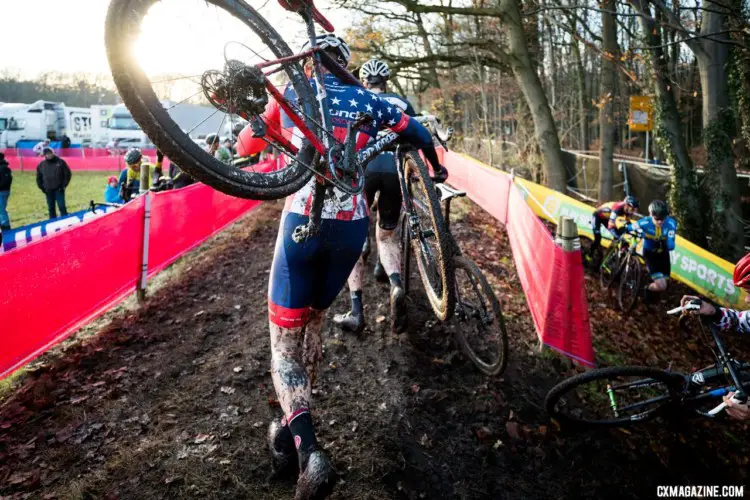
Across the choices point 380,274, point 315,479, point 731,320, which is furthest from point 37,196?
point 731,320

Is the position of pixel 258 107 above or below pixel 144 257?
above

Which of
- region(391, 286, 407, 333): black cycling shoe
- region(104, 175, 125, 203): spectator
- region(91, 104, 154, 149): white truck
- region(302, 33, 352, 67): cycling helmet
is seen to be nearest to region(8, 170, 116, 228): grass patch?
region(104, 175, 125, 203): spectator

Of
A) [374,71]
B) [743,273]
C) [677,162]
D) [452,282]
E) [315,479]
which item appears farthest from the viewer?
[677,162]

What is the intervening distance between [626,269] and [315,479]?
272 inches

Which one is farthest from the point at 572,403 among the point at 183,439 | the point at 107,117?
the point at 107,117

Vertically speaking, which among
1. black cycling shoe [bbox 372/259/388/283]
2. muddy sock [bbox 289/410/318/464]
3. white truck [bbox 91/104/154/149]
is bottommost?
muddy sock [bbox 289/410/318/464]

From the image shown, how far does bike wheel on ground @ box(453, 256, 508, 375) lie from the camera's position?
3756 mm

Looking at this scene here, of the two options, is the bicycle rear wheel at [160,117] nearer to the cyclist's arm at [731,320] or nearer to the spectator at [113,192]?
the cyclist's arm at [731,320]

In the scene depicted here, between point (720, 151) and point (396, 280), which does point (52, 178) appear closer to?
point (396, 280)

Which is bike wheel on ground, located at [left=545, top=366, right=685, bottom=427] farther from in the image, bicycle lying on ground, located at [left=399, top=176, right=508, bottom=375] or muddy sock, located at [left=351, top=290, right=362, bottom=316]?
muddy sock, located at [left=351, top=290, right=362, bottom=316]

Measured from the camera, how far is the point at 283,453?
2.83 metres

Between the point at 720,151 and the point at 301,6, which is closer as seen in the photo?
the point at 301,6

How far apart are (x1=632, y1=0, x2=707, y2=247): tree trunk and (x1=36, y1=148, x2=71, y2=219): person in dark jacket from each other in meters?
15.3

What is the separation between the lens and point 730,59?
359 inches
